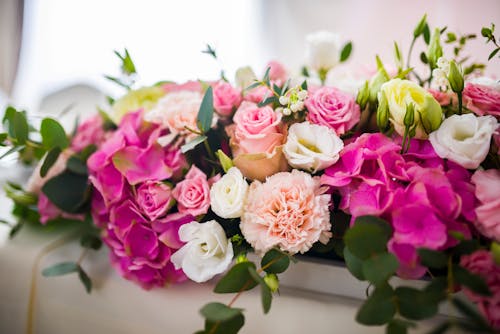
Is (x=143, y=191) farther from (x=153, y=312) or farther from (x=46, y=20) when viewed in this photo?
(x=46, y=20)

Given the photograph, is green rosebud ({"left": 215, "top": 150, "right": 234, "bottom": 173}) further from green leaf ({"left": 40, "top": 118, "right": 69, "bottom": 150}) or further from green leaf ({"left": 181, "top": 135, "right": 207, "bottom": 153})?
green leaf ({"left": 40, "top": 118, "right": 69, "bottom": 150})

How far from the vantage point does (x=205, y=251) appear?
19.1 inches

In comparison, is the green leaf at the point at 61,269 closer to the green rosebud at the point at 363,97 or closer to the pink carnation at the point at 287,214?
the pink carnation at the point at 287,214

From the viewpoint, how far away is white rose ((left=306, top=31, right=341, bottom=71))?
74cm

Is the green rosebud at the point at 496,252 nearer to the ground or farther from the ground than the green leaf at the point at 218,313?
farther from the ground

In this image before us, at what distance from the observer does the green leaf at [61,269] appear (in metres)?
0.62

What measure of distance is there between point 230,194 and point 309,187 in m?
0.10

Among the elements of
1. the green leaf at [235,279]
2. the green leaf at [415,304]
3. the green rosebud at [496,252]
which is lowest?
the green leaf at [235,279]

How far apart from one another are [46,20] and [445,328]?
1557mm

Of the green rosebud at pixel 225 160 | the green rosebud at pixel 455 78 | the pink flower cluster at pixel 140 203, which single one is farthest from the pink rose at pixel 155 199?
the green rosebud at pixel 455 78

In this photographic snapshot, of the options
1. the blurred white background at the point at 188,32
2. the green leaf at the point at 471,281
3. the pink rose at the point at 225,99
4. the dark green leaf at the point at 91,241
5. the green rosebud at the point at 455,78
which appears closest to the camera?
the green leaf at the point at 471,281

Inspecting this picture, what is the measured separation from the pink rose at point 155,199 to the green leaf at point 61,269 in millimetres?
211

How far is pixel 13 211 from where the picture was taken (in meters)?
0.77

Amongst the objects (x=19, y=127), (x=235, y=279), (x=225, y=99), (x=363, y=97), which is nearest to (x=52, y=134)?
(x=19, y=127)
